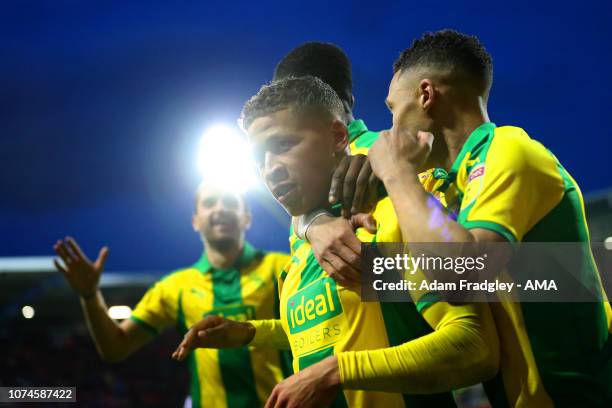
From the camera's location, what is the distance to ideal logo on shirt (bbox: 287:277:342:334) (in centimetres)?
223

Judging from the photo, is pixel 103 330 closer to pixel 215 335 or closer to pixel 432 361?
pixel 215 335

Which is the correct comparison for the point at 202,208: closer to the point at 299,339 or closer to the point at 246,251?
the point at 246,251

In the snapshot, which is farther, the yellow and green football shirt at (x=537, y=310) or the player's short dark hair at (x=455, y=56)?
the player's short dark hair at (x=455, y=56)

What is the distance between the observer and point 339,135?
8.26ft

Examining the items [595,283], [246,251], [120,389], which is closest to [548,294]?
[595,283]

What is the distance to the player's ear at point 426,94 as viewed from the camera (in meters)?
2.39

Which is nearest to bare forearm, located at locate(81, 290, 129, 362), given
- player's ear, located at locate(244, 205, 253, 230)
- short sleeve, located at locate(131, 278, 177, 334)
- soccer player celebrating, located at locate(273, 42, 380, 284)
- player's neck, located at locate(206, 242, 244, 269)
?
short sleeve, located at locate(131, 278, 177, 334)

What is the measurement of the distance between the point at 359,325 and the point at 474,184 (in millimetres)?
593

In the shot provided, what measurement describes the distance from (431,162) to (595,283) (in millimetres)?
699

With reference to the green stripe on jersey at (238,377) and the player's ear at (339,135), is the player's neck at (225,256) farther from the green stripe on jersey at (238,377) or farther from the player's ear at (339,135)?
the player's ear at (339,135)

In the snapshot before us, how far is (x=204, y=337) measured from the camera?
2689 millimetres

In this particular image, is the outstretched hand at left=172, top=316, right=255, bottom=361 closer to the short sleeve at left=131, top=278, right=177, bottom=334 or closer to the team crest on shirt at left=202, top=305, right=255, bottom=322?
the team crest on shirt at left=202, top=305, right=255, bottom=322

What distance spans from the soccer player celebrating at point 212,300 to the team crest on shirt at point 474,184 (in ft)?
8.57

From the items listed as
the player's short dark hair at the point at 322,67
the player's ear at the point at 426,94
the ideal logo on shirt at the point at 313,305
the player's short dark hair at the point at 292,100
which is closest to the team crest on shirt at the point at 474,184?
the player's ear at the point at 426,94
